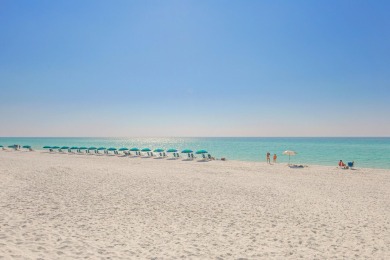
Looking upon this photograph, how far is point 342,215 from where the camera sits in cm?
1097

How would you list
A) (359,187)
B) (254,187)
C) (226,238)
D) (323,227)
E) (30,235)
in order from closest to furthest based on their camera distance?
(30,235) < (226,238) < (323,227) < (254,187) < (359,187)

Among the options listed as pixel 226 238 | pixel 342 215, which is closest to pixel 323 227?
pixel 342 215

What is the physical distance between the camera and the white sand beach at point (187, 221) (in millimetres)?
7128

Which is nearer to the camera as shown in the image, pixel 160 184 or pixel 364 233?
pixel 364 233

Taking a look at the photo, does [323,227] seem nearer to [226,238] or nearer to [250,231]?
[250,231]

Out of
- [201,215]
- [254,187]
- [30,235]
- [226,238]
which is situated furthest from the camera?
[254,187]

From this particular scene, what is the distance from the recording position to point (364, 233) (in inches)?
348

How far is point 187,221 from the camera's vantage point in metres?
9.83

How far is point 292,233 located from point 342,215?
368cm

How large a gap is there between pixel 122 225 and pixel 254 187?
994 centimetres

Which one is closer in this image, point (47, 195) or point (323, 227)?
point (323, 227)

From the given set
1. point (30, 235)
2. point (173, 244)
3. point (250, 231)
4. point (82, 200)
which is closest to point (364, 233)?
point (250, 231)

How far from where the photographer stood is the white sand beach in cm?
713

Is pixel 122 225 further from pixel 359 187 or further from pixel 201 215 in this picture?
pixel 359 187
